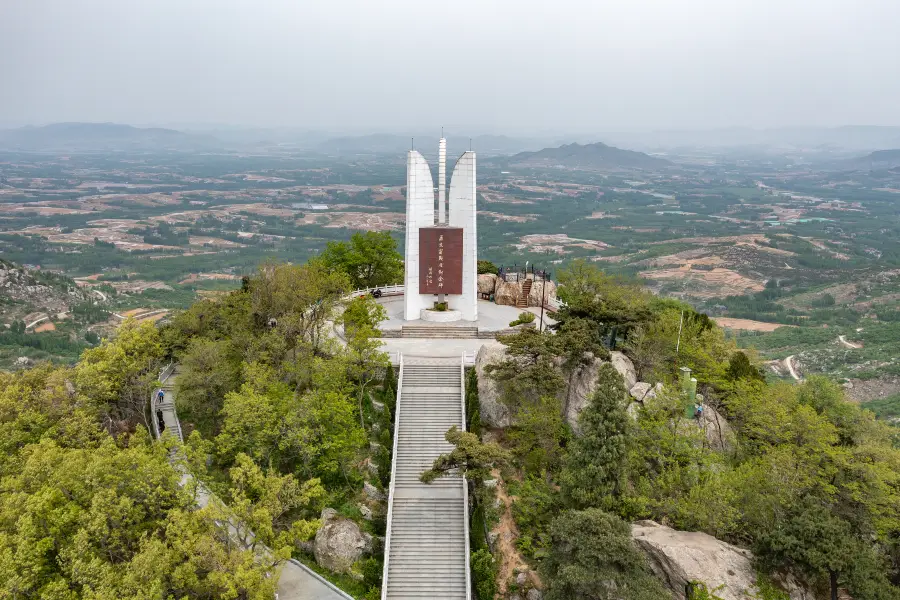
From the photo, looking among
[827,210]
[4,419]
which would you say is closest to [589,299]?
[4,419]

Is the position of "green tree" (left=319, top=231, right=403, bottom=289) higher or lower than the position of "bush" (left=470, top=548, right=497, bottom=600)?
higher

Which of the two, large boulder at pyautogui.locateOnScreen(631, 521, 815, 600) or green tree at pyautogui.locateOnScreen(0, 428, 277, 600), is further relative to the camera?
large boulder at pyautogui.locateOnScreen(631, 521, 815, 600)

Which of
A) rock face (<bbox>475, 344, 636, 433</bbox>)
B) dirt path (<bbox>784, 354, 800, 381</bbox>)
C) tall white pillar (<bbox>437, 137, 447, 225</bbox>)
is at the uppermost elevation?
tall white pillar (<bbox>437, 137, 447, 225</bbox>)

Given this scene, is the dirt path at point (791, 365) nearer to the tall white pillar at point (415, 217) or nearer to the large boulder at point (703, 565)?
the tall white pillar at point (415, 217)

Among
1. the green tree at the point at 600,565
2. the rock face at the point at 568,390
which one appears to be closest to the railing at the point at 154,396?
the rock face at the point at 568,390

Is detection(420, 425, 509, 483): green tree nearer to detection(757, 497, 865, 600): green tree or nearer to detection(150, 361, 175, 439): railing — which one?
detection(757, 497, 865, 600): green tree

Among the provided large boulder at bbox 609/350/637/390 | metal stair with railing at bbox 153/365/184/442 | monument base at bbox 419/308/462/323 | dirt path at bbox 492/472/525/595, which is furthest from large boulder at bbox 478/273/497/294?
metal stair with railing at bbox 153/365/184/442
